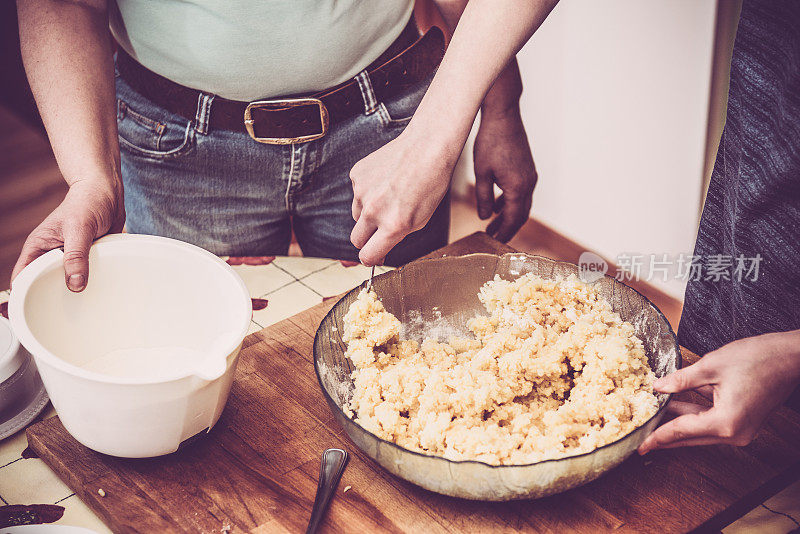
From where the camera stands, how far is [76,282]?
0.88m

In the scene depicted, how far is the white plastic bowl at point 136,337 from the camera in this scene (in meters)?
0.77

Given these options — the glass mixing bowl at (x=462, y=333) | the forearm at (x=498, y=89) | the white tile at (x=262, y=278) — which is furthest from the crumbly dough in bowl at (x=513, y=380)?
the forearm at (x=498, y=89)

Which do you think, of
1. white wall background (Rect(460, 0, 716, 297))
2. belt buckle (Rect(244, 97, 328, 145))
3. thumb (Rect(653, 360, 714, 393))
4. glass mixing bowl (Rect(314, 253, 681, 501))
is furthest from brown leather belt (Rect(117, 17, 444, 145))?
white wall background (Rect(460, 0, 716, 297))

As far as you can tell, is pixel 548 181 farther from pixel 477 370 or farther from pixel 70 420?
pixel 70 420

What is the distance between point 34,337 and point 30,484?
0.22 metres

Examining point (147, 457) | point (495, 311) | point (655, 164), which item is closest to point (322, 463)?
point (147, 457)

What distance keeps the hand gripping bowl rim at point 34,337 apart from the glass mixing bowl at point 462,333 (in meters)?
0.12

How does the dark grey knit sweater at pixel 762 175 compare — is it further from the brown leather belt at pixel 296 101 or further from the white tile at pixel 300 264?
the white tile at pixel 300 264

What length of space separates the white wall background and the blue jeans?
987mm

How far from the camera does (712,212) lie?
1.03 meters

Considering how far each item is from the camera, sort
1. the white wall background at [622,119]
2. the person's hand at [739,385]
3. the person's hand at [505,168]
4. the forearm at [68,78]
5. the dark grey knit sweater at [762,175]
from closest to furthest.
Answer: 1. the person's hand at [739,385]
2. the dark grey knit sweater at [762,175]
3. the forearm at [68,78]
4. the person's hand at [505,168]
5. the white wall background at [622,119]

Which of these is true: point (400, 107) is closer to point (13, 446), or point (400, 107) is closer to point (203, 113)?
point (203, 113)

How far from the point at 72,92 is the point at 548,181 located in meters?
1.89

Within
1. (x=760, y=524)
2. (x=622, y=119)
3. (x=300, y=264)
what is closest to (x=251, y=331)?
(x=300, y=264)
